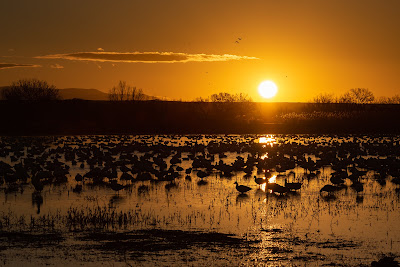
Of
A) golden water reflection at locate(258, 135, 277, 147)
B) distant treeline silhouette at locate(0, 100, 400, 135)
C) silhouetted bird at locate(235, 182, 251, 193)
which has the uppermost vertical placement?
distant treeline silhouette at locate(0, 100, 400, 135)

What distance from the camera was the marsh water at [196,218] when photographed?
544 inches

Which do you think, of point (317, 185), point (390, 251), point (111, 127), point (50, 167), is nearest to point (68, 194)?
point (50, 167)

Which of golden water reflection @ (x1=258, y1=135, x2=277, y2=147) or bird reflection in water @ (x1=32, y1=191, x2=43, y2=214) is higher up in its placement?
golden water reflection @ (x1=258, y1=135, x2=277, y2=147)

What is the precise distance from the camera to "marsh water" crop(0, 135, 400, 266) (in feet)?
45.4

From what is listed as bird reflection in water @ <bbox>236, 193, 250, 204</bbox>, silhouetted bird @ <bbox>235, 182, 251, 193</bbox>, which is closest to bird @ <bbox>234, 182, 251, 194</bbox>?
silhouetted bird @ <bbox>235, 182, 251, 193</bbox>

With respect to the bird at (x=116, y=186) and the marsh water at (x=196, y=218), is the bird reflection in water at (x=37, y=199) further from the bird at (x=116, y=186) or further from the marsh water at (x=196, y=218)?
the bird at (x=116, y=186)

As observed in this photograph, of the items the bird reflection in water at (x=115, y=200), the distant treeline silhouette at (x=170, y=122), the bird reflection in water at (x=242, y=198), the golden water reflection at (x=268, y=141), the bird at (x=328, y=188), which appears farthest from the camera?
the distant treeline silhouette at (x=170, y=122)

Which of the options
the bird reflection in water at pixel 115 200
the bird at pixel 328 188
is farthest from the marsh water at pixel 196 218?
the bird at pixel 328 188

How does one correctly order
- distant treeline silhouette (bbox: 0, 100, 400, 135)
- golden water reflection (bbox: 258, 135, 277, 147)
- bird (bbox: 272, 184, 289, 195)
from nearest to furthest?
bird (bbox: 272, 184, 289, 195) < golden water reflection (bbox: 258, 135, 277, 147) < distant treeline silhouette (bbox: 0, 100, 400, 135)

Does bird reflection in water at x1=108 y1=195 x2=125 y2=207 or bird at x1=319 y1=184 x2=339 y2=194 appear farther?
bird at x1=319 y1=184 x2=339 y2=194

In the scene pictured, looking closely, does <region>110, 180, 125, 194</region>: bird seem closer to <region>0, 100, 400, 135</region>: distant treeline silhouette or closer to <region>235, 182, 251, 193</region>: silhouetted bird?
<region>235, 182, 251, 193</region>: silhouetted bird

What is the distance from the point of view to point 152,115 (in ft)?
283

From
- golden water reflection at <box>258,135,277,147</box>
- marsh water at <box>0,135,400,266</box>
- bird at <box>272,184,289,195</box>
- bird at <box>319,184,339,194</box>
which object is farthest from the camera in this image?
golden water reflection at <box>258,135,277,147</box>

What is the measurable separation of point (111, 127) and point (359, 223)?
59092mm
